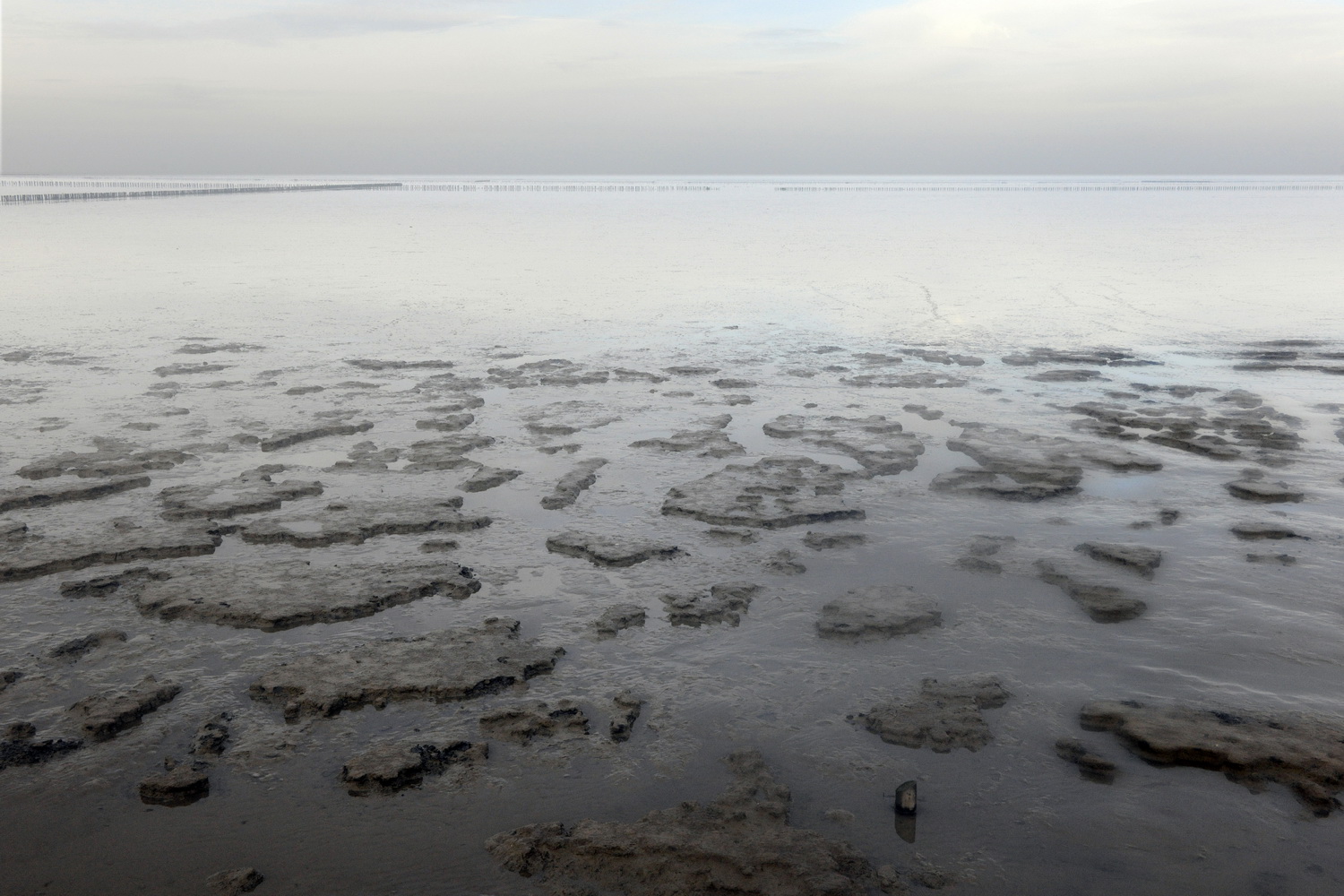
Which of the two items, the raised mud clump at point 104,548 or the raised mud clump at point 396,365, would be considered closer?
the raised mud clump at point 104,548

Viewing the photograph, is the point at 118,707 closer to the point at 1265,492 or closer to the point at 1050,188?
the point at 1265,492

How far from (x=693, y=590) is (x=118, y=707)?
73.1 inches

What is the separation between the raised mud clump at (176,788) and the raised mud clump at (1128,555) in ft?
10.6

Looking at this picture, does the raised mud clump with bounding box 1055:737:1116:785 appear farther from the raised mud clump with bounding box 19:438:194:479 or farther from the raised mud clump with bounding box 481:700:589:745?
the raised mud clump with bounding box 19:438:194:479

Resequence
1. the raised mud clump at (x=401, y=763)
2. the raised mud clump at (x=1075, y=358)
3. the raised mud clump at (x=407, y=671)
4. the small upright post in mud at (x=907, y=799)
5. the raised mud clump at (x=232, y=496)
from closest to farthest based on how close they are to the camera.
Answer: the small upright post in mud at (x=907, y=799) < the raised mud clump at (x=401, y=763) < the raised mud clump at (x=407, y=671) < the raised mud clump at (x=232, y=496) < the raised mud clump at (x=1075, y=358)

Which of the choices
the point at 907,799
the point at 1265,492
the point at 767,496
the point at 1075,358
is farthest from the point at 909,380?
the point at 907,799

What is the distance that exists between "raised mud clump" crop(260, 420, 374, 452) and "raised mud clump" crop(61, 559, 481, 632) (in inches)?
71.9

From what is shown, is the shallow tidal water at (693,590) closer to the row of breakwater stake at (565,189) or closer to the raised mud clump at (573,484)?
the raised mud clump at (573,484)

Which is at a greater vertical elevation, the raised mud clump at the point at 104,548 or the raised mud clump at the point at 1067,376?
the raised mud clump at the point at 104,548

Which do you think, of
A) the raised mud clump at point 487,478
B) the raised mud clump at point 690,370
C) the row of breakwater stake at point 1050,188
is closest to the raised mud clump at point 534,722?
the raised mud clump at point 487,478

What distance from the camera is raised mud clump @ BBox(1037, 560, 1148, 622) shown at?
142 inches

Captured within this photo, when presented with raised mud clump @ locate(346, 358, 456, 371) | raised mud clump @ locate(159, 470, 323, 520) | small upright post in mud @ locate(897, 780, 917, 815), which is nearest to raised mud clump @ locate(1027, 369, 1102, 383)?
raised mud clump @ locate(346, 358, 456, 371)

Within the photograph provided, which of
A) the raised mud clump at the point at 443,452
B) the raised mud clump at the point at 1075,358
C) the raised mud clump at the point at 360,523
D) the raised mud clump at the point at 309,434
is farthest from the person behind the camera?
the raised mud clump at the point at 1075,358

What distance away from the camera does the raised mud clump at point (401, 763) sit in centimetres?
260
